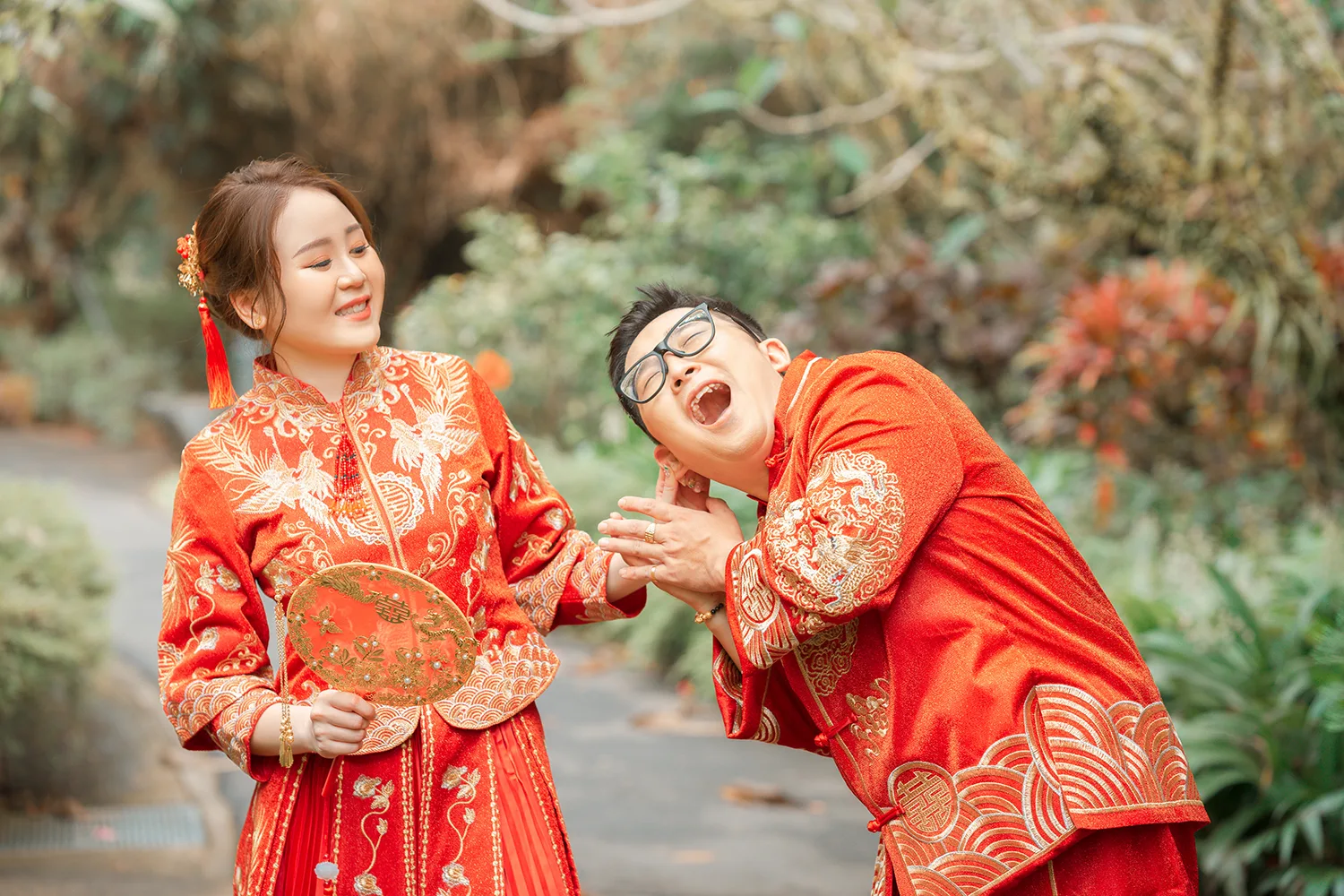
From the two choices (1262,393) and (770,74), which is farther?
(770,74)

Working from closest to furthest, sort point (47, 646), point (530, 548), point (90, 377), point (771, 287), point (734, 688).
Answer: point (734, 688)
point (530, 548)
point (47, 646)
point (771, 287)
point (90, 377)

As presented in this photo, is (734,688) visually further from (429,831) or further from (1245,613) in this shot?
(1245,613)

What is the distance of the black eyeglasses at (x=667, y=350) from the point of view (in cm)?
189

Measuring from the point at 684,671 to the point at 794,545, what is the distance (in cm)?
447

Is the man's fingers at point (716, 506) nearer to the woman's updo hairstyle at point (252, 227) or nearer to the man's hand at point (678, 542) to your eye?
the man's hand at point (678, 542)

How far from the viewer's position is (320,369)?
2.01m

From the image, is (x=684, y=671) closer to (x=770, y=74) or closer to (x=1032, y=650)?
(x=770, y=74)

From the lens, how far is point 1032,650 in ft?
5.58

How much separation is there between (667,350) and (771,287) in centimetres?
698

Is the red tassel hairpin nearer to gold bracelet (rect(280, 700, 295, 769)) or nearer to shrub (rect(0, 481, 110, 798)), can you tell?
gold bracelet (rect(280, 700, 295, 769))

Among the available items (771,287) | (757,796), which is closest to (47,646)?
(757,796)

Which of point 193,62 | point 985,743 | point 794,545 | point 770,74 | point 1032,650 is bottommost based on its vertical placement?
point 985,743

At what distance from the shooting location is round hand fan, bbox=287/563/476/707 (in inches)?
69.1

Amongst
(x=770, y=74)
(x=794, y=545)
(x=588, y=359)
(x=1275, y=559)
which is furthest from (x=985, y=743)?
(x=588, y=359)
